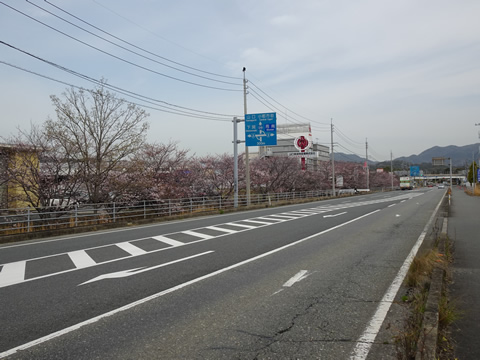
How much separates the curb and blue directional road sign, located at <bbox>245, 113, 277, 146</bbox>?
18.6 meters

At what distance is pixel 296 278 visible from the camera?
5.93 meters

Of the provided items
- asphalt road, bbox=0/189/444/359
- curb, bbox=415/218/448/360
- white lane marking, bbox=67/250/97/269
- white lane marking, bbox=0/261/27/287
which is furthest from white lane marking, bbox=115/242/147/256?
curb, bbox=415/218/448/360

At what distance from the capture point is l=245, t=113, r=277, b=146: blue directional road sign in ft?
76.8

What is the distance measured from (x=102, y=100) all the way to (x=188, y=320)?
15.8m

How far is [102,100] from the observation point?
1703 centimetres

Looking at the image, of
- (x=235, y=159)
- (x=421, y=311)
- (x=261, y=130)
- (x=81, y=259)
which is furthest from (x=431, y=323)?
(x=261, y=130)

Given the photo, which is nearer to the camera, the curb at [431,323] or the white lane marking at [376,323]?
the curb at [431,323]

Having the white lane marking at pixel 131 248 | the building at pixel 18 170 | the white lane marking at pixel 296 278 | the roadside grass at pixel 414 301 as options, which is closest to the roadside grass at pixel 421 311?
the roadside grass at pixel 414 301

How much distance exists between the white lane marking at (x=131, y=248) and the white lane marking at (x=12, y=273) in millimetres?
2380

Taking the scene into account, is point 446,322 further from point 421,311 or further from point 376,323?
point 376,323

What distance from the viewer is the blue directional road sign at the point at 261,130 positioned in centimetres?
2340

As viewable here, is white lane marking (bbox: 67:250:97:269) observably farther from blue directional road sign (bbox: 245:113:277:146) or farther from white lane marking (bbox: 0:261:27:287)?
blue directional road sign (bbox: 245:113:277:146)

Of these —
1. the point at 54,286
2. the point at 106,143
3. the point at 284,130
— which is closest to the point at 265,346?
the point at 54,286

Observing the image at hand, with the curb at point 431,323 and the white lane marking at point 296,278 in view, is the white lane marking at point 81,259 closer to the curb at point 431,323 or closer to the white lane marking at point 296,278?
the white lane marking at point 296,278
